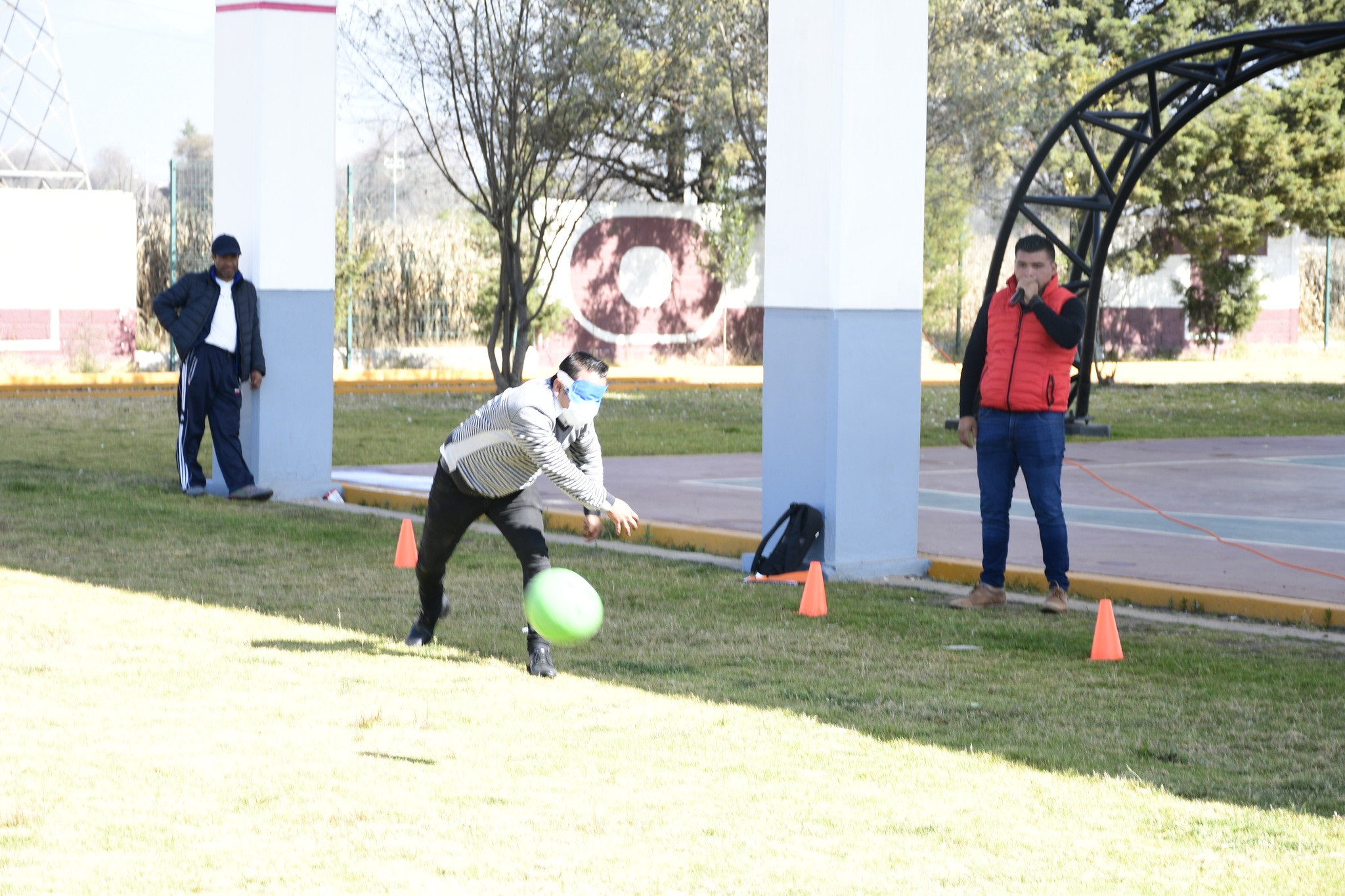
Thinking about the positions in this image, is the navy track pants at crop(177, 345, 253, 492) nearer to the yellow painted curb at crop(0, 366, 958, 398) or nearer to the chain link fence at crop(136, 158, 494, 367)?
the yellow painted curb at crop(0, 366, 958, 398)

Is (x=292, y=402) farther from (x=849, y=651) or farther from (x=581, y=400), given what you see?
(x=581, y=400)

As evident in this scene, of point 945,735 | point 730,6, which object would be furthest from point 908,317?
point 730,6

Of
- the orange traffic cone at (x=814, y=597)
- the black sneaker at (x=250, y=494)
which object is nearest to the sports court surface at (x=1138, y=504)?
the black sneaker at (x=250, y=494)

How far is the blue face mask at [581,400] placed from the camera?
26.1 ft

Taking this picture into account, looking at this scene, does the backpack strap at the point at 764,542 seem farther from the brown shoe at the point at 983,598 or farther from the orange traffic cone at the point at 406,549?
the orange traffic cone at the point at 406,549

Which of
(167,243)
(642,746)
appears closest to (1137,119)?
(642,746)

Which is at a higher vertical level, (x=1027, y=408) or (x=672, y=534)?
(x=1027, y=408)

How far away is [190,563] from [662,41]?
84.0 feet

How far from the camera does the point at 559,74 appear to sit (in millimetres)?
25188

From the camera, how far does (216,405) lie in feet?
49.2

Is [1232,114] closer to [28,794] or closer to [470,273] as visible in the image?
[470,273]

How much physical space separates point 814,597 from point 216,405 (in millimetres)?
6763

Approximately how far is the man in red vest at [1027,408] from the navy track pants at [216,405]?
22.8 ft

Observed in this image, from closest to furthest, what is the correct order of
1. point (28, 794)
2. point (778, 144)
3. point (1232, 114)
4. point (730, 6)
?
1. point (28, 794)
2. point (778, 144)
3. point (730, 6)
4. point (1232, 114)
